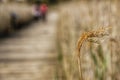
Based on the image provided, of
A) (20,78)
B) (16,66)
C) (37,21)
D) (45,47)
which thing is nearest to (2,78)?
(20,78)

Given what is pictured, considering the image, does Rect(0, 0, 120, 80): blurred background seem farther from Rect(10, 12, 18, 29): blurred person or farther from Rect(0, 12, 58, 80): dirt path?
Rect(10, 12, 18, 29): blurred person

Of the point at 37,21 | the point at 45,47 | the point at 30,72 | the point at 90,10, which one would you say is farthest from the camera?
the point at 37,21

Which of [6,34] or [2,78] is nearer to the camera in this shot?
[2,78]

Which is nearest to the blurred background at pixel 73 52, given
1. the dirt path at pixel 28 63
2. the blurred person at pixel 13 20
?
the dirt path at pixel 28 63

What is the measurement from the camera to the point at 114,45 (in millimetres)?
2984

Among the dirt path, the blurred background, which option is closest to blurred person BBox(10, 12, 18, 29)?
the blurred background

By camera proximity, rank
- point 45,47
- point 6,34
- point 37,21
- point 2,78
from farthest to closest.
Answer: point 37,21 → point 6,34 → point 45,47 → point 2,78

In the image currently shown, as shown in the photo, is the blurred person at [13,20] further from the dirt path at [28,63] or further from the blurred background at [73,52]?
the dirt path at [28,63]

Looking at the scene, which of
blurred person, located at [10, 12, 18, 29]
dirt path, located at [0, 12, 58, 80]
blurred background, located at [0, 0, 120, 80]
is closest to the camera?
blurred background, located at [0, 0, 120, 80]

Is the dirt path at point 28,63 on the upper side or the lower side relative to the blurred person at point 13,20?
lower

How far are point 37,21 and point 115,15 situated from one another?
20.6 m

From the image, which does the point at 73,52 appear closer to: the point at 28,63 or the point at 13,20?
the point at 28,63

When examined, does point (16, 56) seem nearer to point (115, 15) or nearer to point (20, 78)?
point (20, 78)

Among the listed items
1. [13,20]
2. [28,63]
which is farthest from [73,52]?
[13,20]
